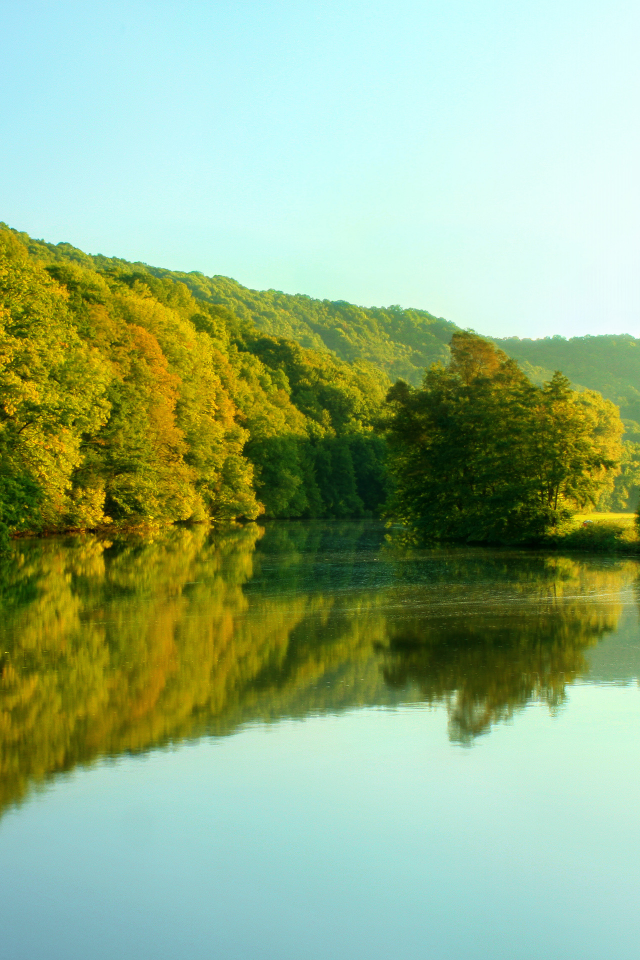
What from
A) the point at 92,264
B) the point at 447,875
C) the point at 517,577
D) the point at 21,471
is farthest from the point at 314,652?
the point at 92,264

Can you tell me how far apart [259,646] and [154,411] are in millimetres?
38939

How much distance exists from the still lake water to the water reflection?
0.06 m

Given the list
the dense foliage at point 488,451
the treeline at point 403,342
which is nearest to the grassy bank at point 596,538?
the dense foliage at point 488,451

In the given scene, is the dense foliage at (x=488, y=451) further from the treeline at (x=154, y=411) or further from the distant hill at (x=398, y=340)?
the distant hill at (x=398, y=340)

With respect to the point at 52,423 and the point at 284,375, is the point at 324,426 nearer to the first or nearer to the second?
the point at 284,375

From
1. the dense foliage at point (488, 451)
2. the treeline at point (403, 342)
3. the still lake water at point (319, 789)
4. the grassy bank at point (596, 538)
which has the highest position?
the treeline at point (403, 342)

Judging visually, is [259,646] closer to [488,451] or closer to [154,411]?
[488,451]

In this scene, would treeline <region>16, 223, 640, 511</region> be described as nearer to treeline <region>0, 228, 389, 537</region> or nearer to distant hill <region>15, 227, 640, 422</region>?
distant hill <region>15, 227, 640, 422</region>

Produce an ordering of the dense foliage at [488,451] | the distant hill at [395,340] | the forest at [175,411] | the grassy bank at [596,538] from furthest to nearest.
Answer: the distant hill at [395,340]
the dense foliage at [488,451]
the forest at [175,411]
the grassy bank at [596,538]

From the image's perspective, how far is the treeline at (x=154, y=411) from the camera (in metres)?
32.4

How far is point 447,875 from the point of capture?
17.3 feet

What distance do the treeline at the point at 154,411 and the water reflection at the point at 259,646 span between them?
905 cm

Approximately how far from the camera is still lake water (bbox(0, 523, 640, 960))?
4746mm

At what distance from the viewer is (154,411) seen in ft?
165
